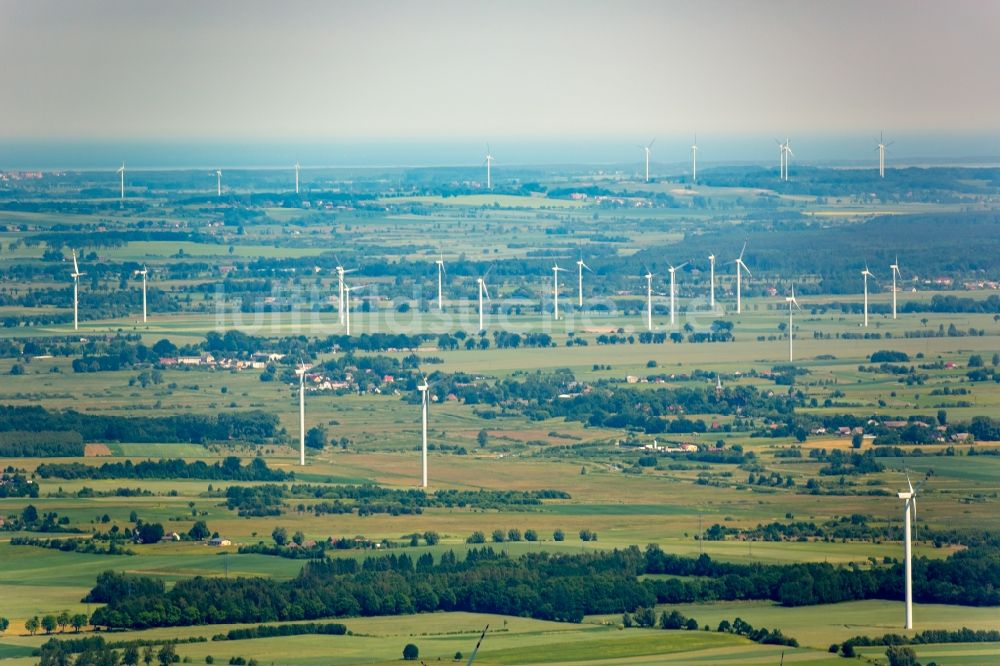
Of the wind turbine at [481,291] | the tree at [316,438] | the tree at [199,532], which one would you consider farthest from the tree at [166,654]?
the wind turbine at [481,291]

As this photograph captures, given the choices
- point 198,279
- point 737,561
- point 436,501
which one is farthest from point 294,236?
point 737,561

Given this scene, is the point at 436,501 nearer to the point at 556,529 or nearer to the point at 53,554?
the point at 556,529

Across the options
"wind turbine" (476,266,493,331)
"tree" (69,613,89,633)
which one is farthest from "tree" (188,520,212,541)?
"wind turbine" (476,266,493,331)

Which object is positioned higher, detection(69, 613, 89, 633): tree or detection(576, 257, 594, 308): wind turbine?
detection(576, 257, 594, 308): wind turbine

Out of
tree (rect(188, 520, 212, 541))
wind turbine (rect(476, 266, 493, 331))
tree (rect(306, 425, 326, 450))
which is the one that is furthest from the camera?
wind turbine (rect(476, 266, 493, 331))

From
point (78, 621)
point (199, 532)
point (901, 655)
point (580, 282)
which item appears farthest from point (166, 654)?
point (580, 282)

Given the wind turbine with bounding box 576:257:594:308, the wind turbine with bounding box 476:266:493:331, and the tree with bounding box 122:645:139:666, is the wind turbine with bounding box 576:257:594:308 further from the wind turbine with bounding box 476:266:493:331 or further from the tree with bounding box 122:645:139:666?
the tree with bounding box 122:645:139:666
